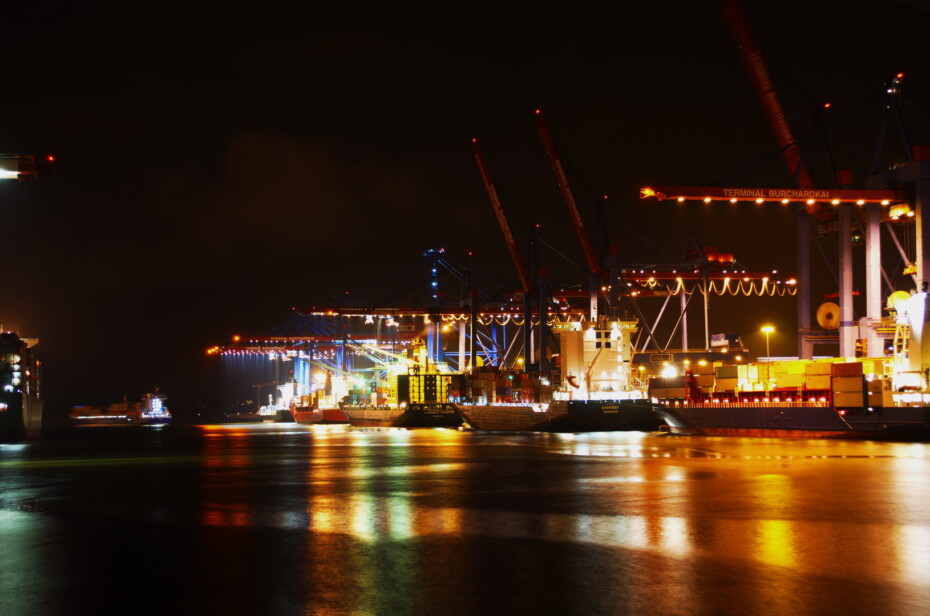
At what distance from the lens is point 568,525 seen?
13.3 m

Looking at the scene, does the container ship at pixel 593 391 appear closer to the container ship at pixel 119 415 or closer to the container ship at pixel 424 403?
the container ship at pixel 424 403

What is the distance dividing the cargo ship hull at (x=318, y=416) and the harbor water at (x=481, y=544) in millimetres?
114791

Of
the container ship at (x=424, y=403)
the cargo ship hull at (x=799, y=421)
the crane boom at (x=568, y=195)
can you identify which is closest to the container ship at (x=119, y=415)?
the container ship at (x=424, y=403)

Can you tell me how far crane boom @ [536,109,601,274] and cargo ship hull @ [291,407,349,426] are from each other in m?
67.6

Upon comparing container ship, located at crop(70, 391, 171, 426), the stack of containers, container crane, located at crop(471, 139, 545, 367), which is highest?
container crane, located at crop(471, 139, 545, 367)

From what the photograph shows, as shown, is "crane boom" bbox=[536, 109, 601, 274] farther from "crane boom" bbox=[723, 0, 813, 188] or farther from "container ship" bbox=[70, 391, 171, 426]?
"container ship" bbox=[70, 391, 171, 426]

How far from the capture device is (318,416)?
14125 centimetres

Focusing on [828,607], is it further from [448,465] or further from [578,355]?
[578,355]

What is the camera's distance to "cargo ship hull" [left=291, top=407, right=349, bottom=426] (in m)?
137

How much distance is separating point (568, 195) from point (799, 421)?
121 ft

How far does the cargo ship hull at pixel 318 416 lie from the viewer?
137 meters

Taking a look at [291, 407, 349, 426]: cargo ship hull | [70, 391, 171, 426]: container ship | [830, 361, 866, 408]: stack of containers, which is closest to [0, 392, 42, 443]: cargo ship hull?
[830, 361, 866, 408]: stack of containers

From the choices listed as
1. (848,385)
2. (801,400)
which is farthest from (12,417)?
(848,385)

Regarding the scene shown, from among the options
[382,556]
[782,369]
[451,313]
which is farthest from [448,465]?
[451,313]
